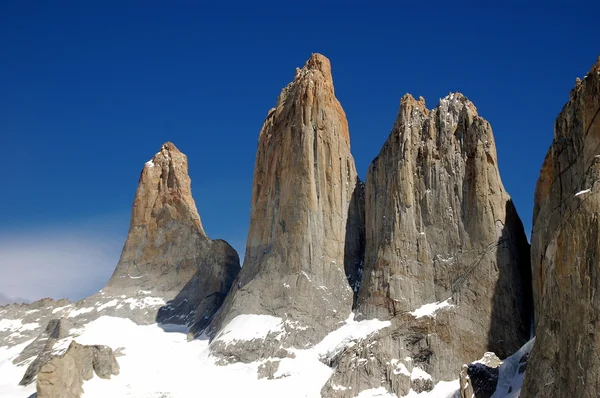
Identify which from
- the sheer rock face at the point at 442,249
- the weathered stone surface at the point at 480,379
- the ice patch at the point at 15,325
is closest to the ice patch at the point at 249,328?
the sheer rock face at the point at 442,249

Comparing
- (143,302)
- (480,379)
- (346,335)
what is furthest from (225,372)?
(143,302)

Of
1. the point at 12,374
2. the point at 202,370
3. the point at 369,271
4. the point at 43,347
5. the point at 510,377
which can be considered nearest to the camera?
the point at 510,377

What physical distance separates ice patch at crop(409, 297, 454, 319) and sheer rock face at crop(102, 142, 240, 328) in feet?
94.1

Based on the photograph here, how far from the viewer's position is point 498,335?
6097cm

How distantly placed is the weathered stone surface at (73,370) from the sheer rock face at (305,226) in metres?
10.2

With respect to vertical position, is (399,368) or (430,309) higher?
(430,309)

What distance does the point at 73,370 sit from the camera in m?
64.7

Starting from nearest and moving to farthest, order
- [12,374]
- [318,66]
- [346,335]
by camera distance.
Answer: [346,335], [12,374], [318,66]

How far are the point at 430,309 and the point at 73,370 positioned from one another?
30764 mm

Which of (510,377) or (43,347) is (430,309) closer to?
(510,377)

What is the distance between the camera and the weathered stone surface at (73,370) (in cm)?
6159

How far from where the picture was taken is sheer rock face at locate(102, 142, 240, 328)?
89.5 metres

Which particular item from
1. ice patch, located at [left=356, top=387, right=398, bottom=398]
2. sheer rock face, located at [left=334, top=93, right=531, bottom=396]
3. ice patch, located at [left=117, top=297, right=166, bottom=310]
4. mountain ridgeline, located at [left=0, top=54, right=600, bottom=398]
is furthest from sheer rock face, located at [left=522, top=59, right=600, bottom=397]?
ice patch, located at [left=117, top=297, right=166, bottom=310]

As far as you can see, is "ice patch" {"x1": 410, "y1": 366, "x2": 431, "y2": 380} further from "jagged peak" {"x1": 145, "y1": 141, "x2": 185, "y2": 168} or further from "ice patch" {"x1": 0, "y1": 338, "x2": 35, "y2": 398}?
"jagged peak" {"x1": 145, "y1": 141, "x2": 185, "y2": 168}
